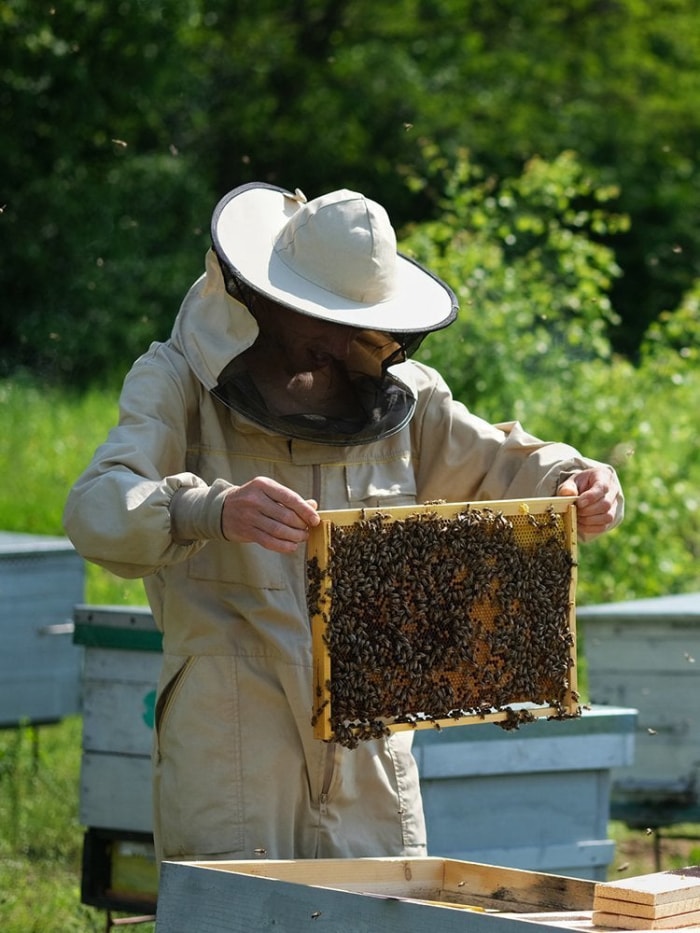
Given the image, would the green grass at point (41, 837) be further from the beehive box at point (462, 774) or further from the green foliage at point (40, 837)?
the beehive box at point (462, 774)

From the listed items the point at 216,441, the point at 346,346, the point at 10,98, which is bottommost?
the point at 10,98

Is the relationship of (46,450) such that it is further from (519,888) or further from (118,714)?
(519,888)

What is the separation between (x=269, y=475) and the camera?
10.1 feet

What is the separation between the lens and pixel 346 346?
3.04 metres

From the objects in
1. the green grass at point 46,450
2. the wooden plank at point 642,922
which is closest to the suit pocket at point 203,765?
the wooden plank at point 642,922

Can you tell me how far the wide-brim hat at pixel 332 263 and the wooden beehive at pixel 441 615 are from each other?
424mm

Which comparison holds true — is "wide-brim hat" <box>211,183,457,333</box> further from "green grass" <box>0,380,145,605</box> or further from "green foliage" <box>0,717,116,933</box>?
"green grass" <box>0,380,145,605</box>

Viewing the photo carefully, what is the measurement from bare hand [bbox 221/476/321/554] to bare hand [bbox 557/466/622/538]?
2.15ft

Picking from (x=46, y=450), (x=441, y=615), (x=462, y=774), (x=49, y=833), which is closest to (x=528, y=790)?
(x=462, y=774)

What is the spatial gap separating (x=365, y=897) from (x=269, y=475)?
105 cm

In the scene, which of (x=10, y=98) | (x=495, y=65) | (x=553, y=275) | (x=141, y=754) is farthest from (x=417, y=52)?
(x=141, y=754)

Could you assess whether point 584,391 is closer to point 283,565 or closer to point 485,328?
point 485,328

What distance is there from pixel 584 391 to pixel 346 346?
4830 mm

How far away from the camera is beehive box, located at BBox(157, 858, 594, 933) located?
7.43 feet
